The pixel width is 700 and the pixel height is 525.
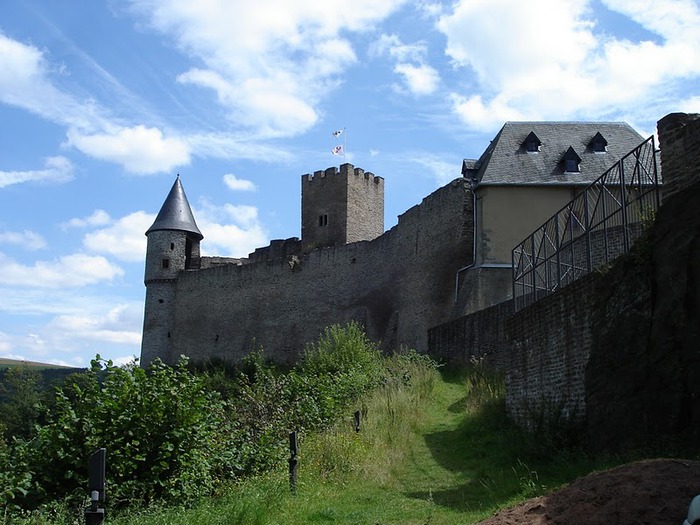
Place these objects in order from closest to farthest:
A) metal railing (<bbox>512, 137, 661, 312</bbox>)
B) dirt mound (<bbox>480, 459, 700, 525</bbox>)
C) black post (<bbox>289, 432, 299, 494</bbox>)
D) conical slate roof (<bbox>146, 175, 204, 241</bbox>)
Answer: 1. dirt mound (<bbox>480, 459, 700, 525</bbox>)
2. black post (<bbox>289, 432, 299, 494</bbox>)
3. metal railing (<bbox>512, 137, 661, 312</bbox>)
4. conical slate roof (<bbox>146, 175, 204, 241</bbox>)

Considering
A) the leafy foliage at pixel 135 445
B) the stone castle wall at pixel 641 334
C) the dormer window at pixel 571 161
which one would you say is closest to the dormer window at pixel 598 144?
the dormer window at pixel 571 161

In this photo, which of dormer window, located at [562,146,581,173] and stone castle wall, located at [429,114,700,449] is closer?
stone castle wall, located at [429,114,700,449]

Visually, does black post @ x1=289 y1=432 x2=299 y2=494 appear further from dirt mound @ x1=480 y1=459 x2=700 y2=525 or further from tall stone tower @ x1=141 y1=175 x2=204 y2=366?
tall stone tower @ x1=141 y1=175 x2=204 y2=366

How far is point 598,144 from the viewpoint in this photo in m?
28.8

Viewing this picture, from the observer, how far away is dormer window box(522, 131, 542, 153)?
28859 mm

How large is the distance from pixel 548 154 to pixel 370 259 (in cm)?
1176

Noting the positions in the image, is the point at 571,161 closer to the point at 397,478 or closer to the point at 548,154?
the point at 548,154

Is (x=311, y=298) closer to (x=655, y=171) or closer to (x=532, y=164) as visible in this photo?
(x=532, y=164)

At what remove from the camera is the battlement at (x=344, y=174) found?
47.1 metres

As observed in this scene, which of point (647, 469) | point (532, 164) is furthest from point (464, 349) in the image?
point (647, 469)

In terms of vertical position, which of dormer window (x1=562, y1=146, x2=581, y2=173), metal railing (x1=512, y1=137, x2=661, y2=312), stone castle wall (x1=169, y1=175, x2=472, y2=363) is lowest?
metal railing (x1=512, y1=137, x2=661, y2=312)

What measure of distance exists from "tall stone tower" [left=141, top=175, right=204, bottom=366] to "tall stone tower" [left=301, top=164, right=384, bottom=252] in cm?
738

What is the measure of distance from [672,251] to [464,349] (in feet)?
43.3

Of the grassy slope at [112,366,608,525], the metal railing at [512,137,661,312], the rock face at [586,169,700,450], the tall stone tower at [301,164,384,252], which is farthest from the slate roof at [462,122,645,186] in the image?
the rock face at [586,169,700,450]
